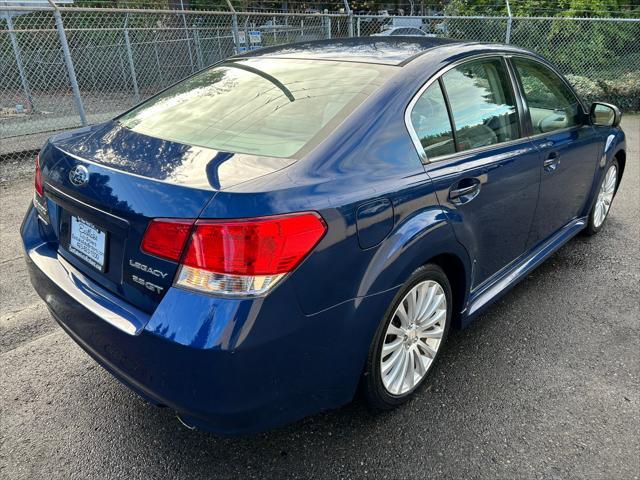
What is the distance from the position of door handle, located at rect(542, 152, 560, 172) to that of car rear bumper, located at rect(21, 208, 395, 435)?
64.8 inches

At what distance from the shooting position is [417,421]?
232 cm

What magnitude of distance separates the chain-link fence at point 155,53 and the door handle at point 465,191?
6.04 meters

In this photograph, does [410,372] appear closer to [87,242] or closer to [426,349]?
[426,349]

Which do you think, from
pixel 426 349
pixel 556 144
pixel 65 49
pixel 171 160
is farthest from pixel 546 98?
pixel 65 49

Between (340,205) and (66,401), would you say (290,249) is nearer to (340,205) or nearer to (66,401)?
(340,205)

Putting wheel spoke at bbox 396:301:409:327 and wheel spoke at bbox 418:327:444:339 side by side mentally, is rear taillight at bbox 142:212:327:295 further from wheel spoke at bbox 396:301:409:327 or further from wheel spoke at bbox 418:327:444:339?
wheel spoke at bbox 418:327:444:339

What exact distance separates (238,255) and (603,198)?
3871 millimetres

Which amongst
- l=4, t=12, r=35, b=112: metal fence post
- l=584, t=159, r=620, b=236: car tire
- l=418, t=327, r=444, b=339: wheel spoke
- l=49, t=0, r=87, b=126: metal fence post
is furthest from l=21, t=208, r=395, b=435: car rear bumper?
l=4, t=12, r=35, b=112: metal fence post

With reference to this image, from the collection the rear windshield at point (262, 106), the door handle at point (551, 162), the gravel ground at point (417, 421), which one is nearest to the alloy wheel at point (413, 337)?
the gravel ground at point (417, 421)

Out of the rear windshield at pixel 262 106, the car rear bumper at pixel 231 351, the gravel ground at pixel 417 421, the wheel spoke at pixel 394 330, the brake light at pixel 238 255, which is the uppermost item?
the rear windshield at pixel 262 106

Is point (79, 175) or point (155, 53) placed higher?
point (79, 175)

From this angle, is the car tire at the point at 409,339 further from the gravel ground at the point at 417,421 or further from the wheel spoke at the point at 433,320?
the gravel ground at the point at 417,421

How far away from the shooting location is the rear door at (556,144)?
3.07m

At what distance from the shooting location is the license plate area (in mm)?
1907
